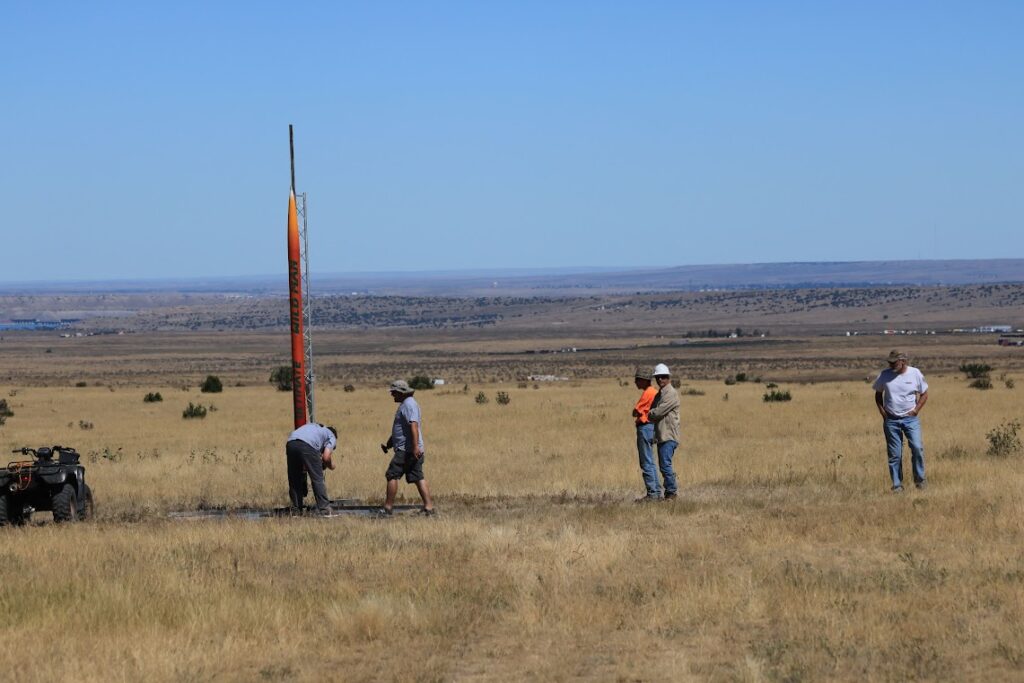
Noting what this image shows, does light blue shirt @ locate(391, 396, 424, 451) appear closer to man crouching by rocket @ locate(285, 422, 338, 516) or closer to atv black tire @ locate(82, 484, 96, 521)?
man crouching by rocket @ locate(285, 422, 338, 516)

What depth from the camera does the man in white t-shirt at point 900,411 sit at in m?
17.1

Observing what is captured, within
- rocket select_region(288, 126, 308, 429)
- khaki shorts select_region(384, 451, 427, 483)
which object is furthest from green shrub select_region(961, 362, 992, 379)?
khaki shorts select_region(384, 451, 427, 483)

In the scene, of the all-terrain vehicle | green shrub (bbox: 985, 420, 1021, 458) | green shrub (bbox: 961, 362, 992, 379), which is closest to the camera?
the all-terrain vehicle

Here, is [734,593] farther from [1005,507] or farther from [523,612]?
[1005,507]

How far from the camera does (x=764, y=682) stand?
863 cm

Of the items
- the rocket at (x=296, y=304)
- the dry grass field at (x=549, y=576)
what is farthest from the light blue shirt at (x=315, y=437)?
the rocket at (x=296, y=304)

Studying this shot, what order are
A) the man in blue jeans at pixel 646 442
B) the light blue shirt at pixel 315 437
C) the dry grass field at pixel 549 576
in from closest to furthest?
the dry grass field at pixel 549 576 → the light blue shirt at pixel 315 437 → the man in blue jeans at pixel 646 442

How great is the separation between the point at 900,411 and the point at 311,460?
6598mm

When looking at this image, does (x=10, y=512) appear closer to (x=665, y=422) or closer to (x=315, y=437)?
(x=315, y=437)

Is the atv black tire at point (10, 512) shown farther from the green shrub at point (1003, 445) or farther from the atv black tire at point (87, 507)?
the green shrub at point (1003, 445)

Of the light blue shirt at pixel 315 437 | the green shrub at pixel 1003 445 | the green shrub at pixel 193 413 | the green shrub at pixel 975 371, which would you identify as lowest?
the green shrub at pixel 975 371

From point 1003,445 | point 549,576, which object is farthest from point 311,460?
point 1003,445

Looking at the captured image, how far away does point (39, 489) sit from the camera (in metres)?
16.2

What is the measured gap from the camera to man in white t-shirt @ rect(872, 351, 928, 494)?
17.1m
